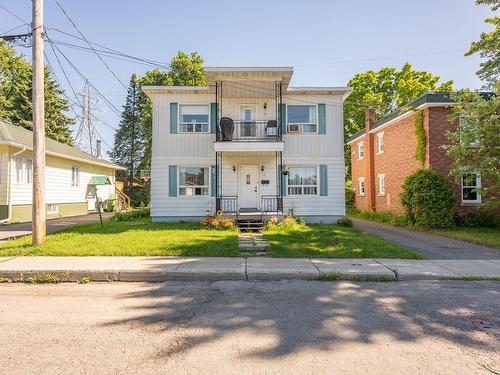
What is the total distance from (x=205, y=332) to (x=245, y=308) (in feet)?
3.39

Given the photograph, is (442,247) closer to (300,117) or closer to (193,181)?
(300,117)

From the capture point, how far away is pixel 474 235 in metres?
12.5

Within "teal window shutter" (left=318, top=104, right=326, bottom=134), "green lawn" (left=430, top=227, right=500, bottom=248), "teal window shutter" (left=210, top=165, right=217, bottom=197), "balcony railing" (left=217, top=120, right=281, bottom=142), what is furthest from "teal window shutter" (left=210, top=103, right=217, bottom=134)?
"green lawn" (left=430, top=227, right=500, bottom=248)

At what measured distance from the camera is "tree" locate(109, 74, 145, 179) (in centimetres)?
4081

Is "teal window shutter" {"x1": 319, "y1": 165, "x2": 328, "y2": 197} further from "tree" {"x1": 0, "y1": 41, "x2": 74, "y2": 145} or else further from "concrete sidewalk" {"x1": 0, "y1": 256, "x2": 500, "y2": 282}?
"tree" {"x1": 0, "y1": 41, "x2": 74, "y2": 145}

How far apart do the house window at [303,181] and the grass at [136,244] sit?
466cm

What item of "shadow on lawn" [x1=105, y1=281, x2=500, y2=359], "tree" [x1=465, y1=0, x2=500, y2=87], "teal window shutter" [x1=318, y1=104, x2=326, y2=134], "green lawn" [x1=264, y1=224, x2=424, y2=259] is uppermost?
"tree" [x1=465, y1=0, x2=500, y2=87]

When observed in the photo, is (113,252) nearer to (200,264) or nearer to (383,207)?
(200,264)

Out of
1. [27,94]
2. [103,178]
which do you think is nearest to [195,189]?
[103,178]

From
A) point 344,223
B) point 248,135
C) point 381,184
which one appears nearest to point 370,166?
point 381,184

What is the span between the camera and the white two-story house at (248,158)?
48.6 ft

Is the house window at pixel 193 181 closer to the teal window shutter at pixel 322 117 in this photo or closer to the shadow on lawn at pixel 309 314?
the teal window shutter at pixel 322 117

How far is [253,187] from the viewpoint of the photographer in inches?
596

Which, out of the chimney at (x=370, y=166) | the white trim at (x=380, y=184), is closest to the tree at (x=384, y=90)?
the chimney at (x=370, y=166)
